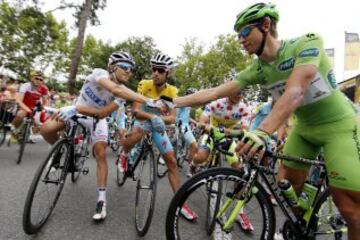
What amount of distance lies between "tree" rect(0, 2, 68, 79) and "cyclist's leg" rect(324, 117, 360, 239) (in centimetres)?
1860

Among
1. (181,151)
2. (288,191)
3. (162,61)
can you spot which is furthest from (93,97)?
(181,151)

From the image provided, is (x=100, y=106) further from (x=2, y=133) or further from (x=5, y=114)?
(x=2, y=133)

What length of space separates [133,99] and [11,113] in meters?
7.16

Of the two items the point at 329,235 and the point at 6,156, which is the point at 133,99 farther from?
the point at 6,156

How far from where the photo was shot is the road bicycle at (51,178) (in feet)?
12.1

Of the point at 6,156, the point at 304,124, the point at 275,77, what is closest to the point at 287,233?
the point at 304,124

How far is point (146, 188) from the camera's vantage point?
4453 mm

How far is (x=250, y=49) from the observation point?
3090 mm

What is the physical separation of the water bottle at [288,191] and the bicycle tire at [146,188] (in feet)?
5.03

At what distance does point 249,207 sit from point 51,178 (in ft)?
7.55

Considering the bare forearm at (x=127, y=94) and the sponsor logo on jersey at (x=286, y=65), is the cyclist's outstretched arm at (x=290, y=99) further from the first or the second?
the bare forearm at (x=127, y=94)

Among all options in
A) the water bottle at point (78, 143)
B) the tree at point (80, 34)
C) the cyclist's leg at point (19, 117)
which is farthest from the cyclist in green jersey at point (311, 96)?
the tree at point (80, 34)

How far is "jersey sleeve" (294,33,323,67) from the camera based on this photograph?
9.10ft

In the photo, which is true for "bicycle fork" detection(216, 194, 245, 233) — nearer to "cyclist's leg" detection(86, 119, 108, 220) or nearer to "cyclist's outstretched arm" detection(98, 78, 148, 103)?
"cyclist's outstretched arm" detection(98, 78, 148, 103)
